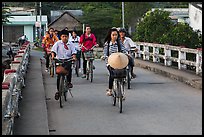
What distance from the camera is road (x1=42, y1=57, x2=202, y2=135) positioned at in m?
8.37

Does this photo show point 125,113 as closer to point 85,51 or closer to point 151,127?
point 151,127

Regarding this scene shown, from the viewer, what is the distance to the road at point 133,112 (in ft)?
27.5

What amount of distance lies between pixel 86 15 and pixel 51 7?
26195 millimetres

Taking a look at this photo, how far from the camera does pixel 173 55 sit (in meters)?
18.9

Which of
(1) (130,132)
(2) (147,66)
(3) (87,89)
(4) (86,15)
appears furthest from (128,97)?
(4) (86,15)

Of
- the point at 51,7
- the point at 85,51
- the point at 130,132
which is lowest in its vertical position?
the point at 130,132

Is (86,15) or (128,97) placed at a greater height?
(86,15)

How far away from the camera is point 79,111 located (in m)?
10.1

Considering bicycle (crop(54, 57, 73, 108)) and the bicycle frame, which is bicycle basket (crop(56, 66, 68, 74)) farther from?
the bicycle frame

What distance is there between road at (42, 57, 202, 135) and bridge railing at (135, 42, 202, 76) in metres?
1.02

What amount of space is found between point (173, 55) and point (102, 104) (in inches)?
332

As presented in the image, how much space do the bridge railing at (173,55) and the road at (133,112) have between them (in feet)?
Answer: 3.34

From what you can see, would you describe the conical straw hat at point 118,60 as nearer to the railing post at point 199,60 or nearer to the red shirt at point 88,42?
the railing post at point 199,60

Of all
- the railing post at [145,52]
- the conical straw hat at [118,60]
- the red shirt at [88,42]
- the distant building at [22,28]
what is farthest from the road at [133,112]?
the distant building at [22,28]
